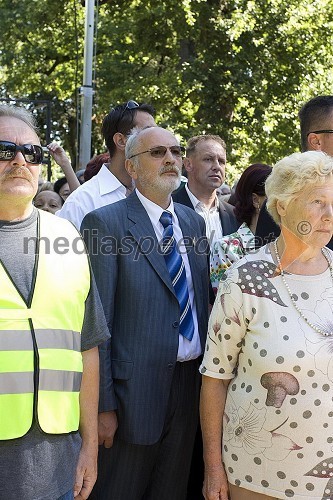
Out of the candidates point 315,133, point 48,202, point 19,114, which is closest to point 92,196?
point 315,133

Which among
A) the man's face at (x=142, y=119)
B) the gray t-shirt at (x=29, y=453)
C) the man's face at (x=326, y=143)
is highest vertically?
the man's face at (x=142, y=119)

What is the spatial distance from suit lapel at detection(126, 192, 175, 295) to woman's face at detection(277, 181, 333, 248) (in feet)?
3.14

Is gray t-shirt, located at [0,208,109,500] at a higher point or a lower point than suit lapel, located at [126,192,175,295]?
lower

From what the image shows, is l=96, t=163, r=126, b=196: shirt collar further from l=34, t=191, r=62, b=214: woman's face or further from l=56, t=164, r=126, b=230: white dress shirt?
l=34, t=191, r=62, b=214: woman's face

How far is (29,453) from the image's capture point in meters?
2.80

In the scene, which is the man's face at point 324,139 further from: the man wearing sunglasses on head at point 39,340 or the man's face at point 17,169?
the man's face at point 17,169

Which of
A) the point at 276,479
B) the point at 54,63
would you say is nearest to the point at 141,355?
the point at 276,479

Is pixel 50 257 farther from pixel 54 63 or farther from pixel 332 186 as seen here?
pixel 54 63

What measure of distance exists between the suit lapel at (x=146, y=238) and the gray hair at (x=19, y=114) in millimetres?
1083

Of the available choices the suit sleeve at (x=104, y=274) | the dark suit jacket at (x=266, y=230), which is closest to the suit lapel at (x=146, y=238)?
the suit sleeve at (x=104, y=274)

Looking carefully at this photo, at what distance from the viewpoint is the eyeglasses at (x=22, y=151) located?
3.00 meters

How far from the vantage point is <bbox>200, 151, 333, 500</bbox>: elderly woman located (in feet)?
10.3

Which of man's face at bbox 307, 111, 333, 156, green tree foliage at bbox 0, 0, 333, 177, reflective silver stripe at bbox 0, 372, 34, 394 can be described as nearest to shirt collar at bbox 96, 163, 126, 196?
man's face at bbox 307, 111, 333, 156

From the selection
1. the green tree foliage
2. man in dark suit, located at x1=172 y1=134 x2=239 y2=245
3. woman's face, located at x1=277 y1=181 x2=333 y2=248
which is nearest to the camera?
woman's face, located at x1=277 y1=181 x2=333 y2=248
